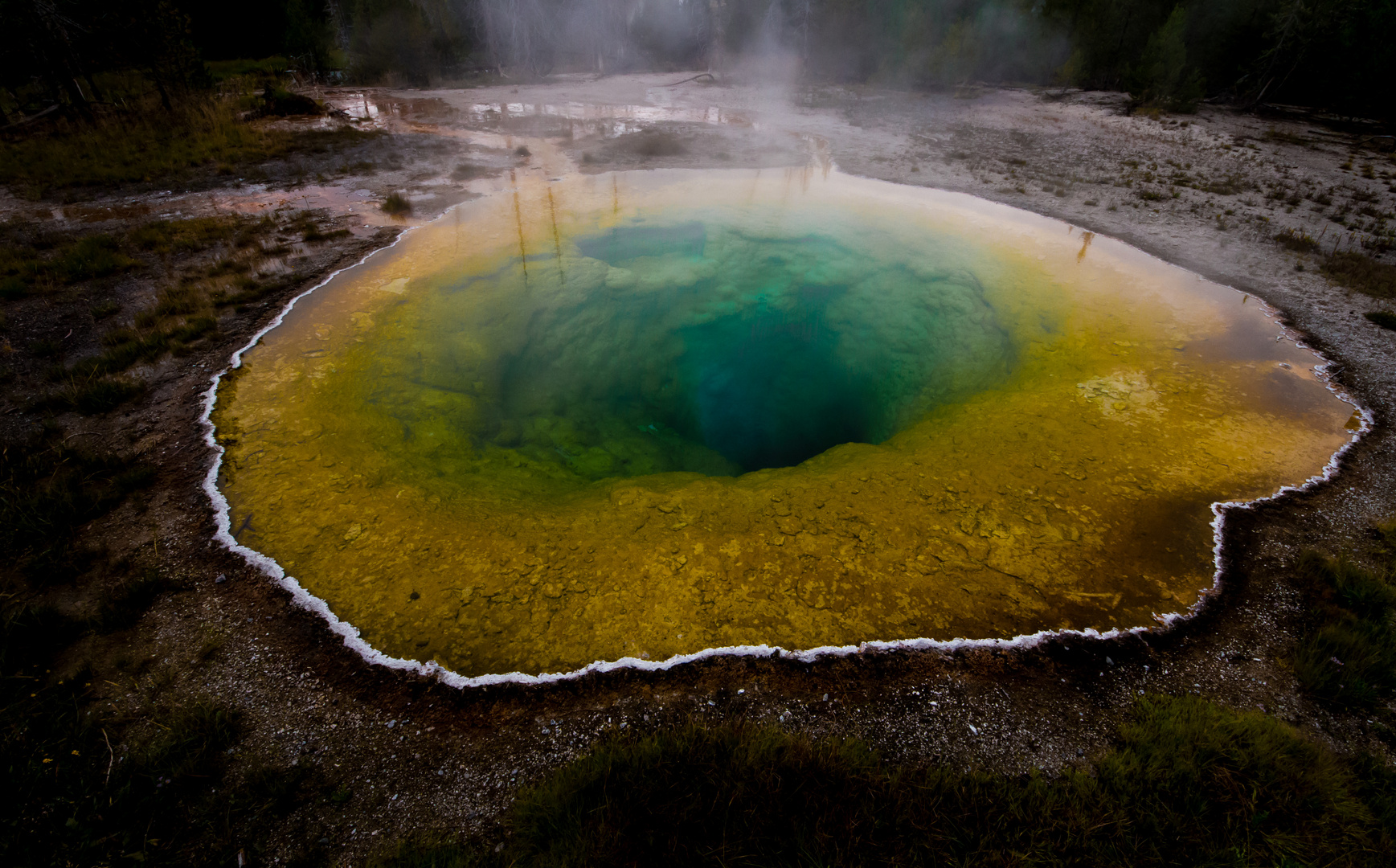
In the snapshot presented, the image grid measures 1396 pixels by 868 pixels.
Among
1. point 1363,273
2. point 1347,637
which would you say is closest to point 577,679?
point 1347,637

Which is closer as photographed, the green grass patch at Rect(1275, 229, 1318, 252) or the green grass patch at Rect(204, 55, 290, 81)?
the green grass patch at Rect(1275, 229, 1318, 252)

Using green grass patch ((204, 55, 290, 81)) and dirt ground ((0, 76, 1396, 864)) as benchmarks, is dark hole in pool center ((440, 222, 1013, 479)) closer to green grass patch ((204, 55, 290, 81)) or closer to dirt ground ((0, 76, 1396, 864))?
dirt ground ((0, 76, 1396, 864))

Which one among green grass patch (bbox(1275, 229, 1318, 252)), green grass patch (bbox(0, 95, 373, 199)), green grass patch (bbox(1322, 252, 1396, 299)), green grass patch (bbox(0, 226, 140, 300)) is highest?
green grass patch (bbox(0, 95, 373, 199))

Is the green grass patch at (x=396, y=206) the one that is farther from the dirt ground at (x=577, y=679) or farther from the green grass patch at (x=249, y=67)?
the green grass patch at (x=249, y=67)

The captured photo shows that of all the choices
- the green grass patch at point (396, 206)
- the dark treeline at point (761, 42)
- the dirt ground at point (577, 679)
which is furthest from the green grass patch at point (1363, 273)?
the dark treeline at point (761, 42)

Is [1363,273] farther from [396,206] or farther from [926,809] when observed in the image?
[396,206]

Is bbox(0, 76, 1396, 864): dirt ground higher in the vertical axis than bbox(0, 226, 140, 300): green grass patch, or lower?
lower

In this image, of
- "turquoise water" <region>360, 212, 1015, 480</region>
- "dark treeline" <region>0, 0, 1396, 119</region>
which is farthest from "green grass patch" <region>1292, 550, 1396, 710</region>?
"dark treeline" <region>0, 0, 1396, 119</region>
